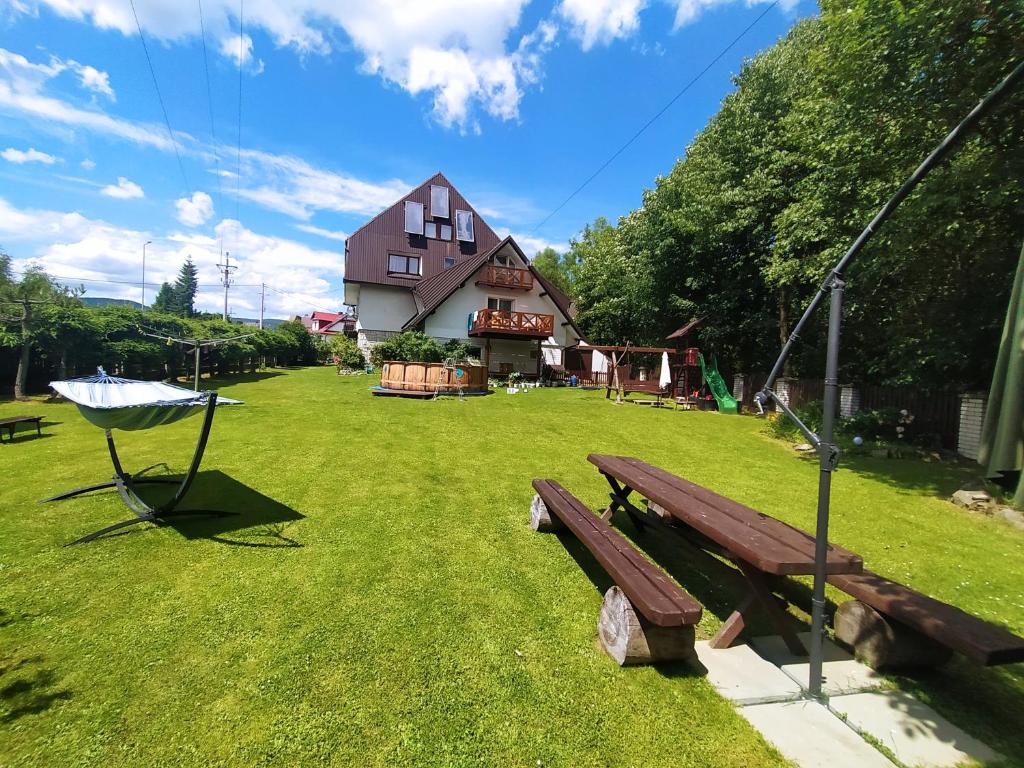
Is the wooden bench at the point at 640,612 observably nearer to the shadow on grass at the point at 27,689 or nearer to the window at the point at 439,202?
the shadow on grass at the point at 27,689

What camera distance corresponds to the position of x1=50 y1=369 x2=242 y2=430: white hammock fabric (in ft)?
15.3

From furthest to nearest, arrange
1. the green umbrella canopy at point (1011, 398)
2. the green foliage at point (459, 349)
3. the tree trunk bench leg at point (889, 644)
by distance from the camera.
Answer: the green foliage at point (459, 349)
the green umbrella canopy at point (1011, 398)
the tree trunk bench leg at point (889, 644)

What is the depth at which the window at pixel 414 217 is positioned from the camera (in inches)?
1228

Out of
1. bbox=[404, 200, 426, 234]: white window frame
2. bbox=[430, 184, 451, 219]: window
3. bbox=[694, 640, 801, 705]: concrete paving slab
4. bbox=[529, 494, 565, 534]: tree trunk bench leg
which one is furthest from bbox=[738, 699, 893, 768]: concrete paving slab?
bbox=[430, 184, 451, 219]: window

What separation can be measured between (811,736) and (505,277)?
2478 centimetres

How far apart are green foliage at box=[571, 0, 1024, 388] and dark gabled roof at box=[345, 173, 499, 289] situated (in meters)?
16.5

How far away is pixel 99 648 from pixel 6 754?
2.68ft

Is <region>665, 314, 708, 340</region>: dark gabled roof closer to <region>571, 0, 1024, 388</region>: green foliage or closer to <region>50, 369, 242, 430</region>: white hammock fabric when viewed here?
<region>571, 0, 1024, 388</region>: green foliage

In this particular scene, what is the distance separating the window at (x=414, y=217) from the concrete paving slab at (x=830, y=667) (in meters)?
31.6

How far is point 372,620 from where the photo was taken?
3479mm

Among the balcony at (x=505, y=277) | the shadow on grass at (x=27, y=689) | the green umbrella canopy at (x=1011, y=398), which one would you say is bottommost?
the shadow on grass at (x=27, y=689)

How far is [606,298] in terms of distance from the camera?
100ft

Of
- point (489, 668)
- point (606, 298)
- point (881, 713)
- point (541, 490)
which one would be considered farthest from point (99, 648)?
point (606, 298)

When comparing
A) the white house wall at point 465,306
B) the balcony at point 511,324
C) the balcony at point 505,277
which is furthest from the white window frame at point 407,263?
the balcony at point 511,324
